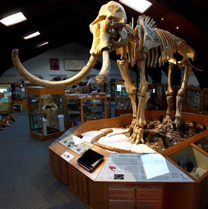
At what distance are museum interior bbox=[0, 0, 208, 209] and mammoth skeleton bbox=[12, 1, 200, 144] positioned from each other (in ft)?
0.05

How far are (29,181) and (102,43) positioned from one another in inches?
131

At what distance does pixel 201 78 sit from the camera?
7.40 m

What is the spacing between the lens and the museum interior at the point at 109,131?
8.75 feet

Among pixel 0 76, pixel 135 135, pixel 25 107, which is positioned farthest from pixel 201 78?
pixel 0 76

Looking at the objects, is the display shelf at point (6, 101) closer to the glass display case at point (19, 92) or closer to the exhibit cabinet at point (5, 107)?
the exhibit cabinet at point (5, 107)

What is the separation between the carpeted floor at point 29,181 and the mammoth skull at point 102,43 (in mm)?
2256

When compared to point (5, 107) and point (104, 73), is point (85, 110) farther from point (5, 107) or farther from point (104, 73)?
point (104, 73)

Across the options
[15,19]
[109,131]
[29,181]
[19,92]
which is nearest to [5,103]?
[19,92]

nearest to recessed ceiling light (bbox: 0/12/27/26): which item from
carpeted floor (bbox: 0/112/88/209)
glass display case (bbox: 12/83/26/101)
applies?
carpeted floor (bbox: 0/112/88/209)

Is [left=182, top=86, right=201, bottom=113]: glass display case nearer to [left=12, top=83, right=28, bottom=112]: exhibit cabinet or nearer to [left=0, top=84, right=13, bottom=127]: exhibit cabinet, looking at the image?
[left=0, top=84, right=13, bottom=127]: exhibit cabinet

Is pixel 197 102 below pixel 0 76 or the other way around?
below

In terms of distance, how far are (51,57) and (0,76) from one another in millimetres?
4285

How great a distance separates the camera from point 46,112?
21.5ft

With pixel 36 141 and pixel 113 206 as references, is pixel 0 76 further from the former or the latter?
pixel 113 206
